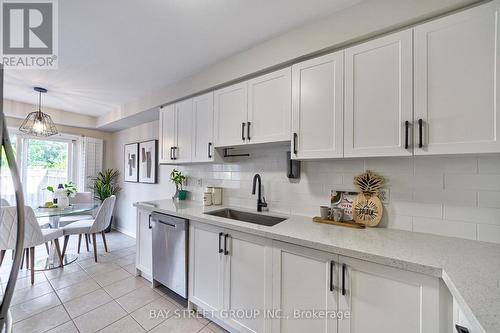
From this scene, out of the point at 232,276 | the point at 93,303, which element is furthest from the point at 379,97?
the point at 93,303

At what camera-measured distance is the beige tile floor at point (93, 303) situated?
1.78 meters

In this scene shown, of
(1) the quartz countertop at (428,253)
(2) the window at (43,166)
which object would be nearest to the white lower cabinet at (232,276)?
(1) the quartz countertop at (428,253)

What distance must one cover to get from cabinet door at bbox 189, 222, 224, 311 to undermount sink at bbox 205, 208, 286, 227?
0.25 meters

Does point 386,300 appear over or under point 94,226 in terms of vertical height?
over

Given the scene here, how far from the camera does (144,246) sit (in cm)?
256

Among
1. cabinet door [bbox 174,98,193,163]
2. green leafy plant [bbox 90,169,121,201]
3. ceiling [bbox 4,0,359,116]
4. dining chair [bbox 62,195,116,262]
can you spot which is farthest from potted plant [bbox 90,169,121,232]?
cabinet door [bbox 174,98,193,163]

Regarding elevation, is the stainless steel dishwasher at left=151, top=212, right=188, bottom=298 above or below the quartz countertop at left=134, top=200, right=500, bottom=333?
below

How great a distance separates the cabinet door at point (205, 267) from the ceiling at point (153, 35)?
166cm

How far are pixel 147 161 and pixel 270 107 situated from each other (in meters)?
2.88

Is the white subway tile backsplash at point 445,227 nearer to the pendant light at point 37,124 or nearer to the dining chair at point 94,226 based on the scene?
the dining chair at point 94,226

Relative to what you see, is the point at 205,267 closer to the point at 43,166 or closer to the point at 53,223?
the point at 53,223

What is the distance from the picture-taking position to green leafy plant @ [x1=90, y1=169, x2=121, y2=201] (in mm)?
4395

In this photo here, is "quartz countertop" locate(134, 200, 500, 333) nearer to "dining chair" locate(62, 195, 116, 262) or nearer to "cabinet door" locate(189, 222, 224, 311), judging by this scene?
"cabinet door" locate(189, 222, 224, 311)

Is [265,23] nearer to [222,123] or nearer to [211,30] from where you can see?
[211,30]
